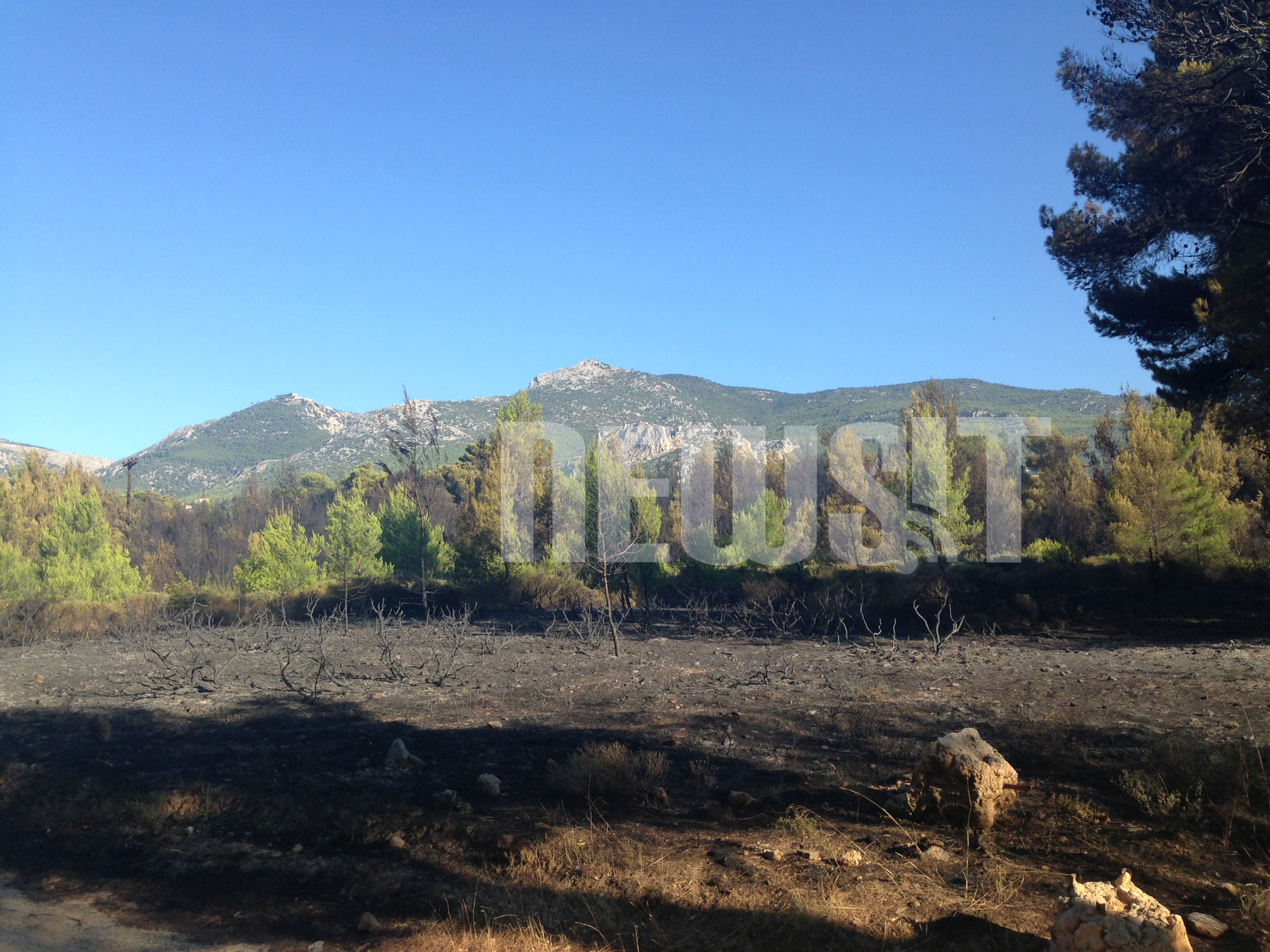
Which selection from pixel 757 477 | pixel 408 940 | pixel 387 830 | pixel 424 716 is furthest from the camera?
pixel 757 477

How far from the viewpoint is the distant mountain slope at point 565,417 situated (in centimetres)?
5800

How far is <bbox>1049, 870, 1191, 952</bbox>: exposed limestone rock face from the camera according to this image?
2898 millimetres

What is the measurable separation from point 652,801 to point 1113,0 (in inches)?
365

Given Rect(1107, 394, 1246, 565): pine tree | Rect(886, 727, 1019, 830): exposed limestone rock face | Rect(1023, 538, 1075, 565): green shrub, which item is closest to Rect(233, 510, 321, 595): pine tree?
Rect(1023, 538, 1075, 565): green shrub

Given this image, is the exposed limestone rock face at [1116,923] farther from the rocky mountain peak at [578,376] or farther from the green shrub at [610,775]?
the rocky mountain peak at [578,376]

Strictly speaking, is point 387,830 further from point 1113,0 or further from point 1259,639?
point 1259,639

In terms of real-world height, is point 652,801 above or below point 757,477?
below

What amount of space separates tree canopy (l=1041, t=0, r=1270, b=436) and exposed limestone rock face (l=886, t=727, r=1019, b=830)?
6496mm

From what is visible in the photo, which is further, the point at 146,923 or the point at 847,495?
the point at 847,495

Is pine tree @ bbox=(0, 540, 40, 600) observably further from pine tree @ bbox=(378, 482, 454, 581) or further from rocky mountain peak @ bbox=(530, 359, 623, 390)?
rocky mountain peak @ bbox=(530, 359, 623, 390)

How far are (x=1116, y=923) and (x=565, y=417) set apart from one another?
7057 centimetres

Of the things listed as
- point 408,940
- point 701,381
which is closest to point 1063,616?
point 408,940

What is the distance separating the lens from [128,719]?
948 cm

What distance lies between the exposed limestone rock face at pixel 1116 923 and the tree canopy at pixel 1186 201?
7.52 metres
